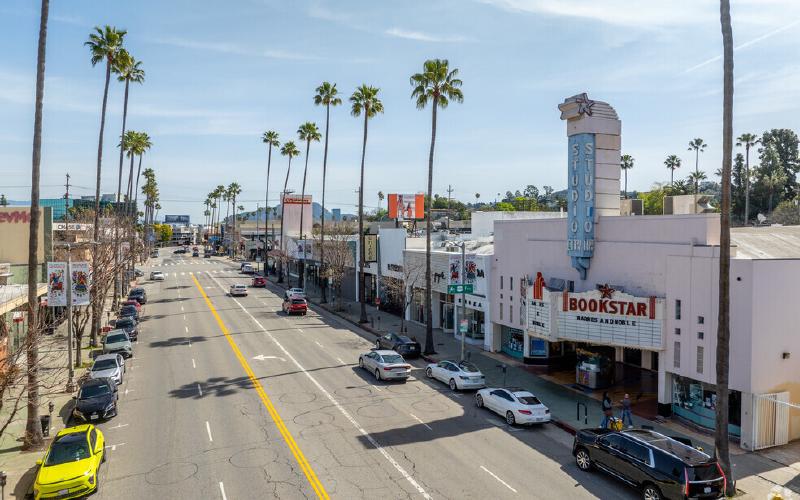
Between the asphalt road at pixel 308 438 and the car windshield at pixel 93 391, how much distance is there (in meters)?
1.24

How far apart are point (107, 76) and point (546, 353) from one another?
120ft

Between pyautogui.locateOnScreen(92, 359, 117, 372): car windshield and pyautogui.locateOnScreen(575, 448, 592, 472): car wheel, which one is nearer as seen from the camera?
pyautogui.locateOnScreen(575, 448, 592, 472): car wheel

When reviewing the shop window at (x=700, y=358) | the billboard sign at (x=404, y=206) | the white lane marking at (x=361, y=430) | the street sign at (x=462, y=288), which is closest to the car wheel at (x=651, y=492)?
the white lane marking at (x=361, y=430)

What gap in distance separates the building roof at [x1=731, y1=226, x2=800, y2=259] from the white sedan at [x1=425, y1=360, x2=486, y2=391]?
12.8 meters

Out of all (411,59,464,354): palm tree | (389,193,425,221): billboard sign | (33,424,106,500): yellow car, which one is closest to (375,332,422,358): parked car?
(411,59,464,354): palm tree

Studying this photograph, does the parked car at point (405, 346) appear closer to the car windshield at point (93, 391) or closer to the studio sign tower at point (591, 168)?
the studio sign tower at point (591, 168)

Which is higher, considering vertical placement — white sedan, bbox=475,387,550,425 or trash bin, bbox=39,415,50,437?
white sedan, bbox=475,387,550,425

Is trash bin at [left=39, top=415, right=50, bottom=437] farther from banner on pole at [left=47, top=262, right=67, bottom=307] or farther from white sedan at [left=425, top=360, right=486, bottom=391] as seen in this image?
white sedan at [left=425, top=360, right=486, bottom=391]

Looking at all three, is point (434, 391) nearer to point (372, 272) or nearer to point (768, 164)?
point (372, 272)

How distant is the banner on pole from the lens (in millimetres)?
28062

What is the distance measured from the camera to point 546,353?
3325cm

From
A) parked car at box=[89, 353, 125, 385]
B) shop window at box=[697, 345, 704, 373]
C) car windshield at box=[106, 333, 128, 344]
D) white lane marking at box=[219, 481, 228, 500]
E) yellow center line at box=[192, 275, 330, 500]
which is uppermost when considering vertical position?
shop window at box=[697, 345, 704, 373]

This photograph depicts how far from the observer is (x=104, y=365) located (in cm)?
2859

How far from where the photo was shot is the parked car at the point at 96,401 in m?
22.8
